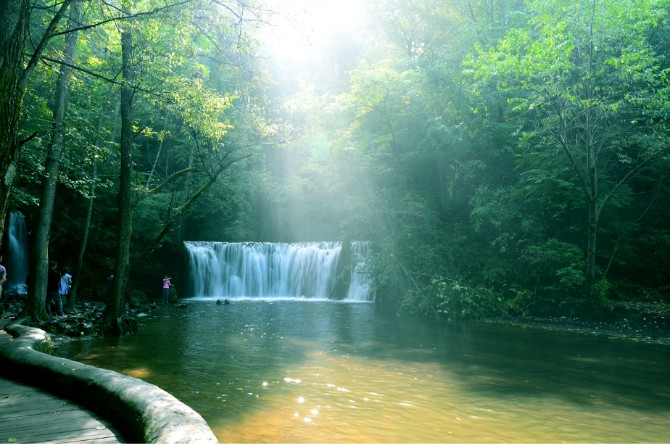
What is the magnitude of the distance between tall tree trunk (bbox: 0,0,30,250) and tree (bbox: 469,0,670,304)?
13.4 meters

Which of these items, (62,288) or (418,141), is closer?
(62,288)

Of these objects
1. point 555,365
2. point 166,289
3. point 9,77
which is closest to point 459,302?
point 555,365

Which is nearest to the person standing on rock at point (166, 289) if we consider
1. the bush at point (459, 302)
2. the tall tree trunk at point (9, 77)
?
the bush at point (459, 302)

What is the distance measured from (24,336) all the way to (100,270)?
16.3 metres

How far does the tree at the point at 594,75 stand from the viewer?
528 inches

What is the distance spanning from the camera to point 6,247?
2016cm

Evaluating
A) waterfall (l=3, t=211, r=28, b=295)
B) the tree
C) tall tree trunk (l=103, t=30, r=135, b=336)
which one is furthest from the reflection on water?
waterfall (l=3, t=211, r=28, b=295)

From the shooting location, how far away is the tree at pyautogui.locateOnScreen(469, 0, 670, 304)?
44.0ft

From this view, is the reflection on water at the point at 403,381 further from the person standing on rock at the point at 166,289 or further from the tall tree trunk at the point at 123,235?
the person standing on rock at the point at 166,289

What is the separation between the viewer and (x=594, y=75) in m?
14.2

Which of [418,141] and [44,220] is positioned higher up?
[418,141]

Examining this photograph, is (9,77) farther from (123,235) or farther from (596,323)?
(596,323)

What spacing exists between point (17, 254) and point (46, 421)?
20600 mm

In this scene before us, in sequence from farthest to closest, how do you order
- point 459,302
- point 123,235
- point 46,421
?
1. point 459,302
2. point 123,235
3. point 46,421
